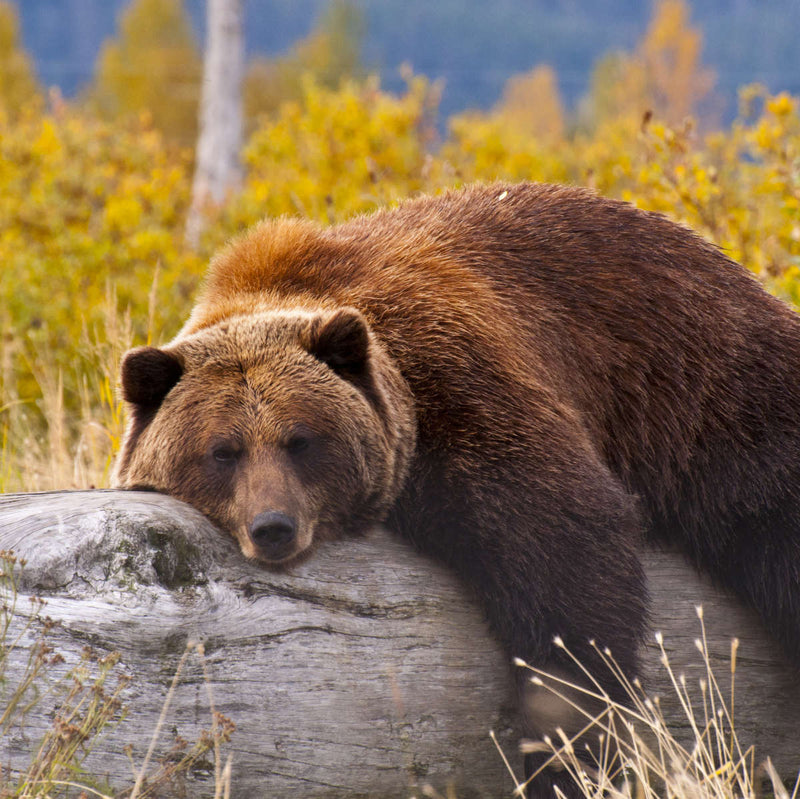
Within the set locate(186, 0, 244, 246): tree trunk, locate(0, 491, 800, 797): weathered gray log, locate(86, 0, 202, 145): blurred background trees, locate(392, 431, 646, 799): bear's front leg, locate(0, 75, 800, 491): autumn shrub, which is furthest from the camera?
locate(86, 0, 202, 145): blurred background trees

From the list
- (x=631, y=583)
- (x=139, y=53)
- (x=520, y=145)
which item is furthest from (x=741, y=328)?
(x=139, y=53)

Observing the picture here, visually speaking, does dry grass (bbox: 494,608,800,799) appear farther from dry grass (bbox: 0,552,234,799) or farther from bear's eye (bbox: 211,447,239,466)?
bear's eye (bbox: 211,447,239,466)

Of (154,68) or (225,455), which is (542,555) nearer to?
(225,455)

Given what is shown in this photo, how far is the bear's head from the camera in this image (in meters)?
3.41

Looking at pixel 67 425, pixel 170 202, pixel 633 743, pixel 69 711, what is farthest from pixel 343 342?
pixel 170 202

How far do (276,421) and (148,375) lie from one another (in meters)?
0.47

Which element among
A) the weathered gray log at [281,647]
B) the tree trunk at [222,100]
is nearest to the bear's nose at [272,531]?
the weathered gray log at [281,647]

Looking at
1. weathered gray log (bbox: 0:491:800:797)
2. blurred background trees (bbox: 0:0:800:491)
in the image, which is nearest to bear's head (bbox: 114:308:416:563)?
weathered gray log (bbox: 0:491:800:797)

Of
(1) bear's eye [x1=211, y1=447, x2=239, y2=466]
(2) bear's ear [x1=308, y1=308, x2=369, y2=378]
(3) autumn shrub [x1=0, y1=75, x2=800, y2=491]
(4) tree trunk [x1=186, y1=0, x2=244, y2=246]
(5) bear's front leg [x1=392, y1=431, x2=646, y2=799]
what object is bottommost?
(5) bear's front leg [x1=392, y1=431, x2=646, y2=799]

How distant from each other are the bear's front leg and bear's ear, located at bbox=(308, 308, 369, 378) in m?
0.43

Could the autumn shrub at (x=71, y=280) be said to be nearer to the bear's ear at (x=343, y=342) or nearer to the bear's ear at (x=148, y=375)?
the bear's ear at (x=148, y=375)

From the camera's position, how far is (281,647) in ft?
10.2

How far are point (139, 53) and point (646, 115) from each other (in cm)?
5265

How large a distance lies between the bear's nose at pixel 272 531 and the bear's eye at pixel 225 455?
312 mm
